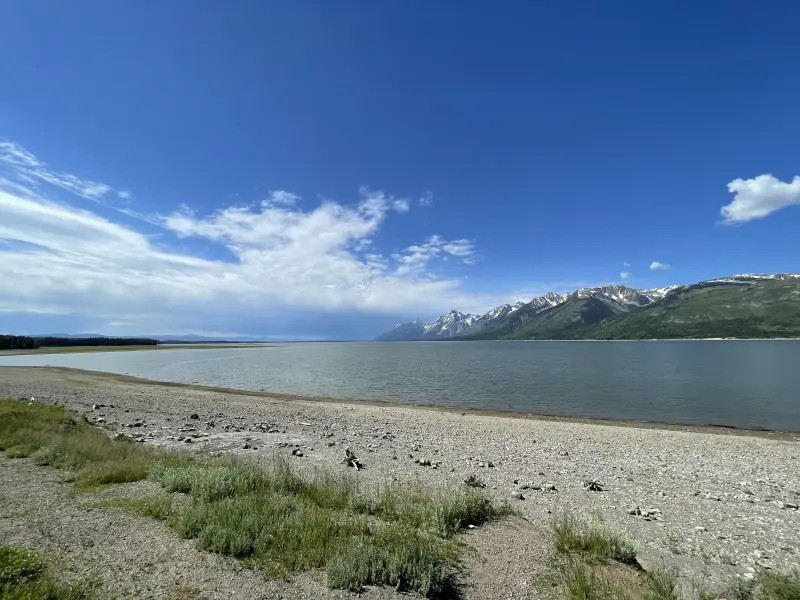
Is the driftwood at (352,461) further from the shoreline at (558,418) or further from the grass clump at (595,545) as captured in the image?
the shoreline at (558,418)

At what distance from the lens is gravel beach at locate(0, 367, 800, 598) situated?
8.60 meters

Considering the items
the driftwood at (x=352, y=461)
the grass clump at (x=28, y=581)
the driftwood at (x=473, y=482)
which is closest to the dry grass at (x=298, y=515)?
the grass clump at (x=28, y=581)

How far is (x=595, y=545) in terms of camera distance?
9242mm

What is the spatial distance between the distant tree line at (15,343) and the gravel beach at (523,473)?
637ft

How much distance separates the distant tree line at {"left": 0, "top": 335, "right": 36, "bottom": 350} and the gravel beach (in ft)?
637

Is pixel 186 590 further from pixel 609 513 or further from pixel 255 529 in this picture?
pixel 609 513

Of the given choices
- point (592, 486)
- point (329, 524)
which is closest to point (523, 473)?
point (592, 486)

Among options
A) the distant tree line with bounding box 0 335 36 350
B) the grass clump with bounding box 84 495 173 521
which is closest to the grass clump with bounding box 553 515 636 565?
the grass clump with bounding box 84 495 173 521

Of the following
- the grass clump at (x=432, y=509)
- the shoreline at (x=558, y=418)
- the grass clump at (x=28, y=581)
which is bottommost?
the shoreline at (x=558, y=418)

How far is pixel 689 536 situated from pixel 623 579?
503 cm

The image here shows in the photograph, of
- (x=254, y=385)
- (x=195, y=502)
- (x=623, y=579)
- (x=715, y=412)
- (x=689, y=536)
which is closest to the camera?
(x=623, y=579)

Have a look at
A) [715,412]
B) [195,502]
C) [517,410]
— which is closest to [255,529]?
[195,502]

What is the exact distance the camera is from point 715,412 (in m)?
38.6

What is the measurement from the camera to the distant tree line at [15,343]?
172 m
